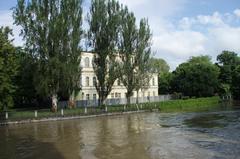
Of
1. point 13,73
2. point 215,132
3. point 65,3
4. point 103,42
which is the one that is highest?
point 65,3

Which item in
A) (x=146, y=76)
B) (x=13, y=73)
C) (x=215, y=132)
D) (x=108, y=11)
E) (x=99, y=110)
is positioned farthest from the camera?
(x=146, y=76)

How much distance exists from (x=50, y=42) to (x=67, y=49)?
238 centimetres

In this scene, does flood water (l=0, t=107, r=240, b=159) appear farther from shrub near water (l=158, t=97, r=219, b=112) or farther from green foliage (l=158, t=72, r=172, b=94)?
green foliage (l=158, t=72, r=172, b=94)

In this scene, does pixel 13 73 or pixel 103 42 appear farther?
pixel 103 42

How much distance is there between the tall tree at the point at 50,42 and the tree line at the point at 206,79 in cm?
4870

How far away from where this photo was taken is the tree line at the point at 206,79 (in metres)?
90.4

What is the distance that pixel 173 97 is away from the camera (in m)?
92.1

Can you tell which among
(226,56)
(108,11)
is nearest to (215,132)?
(108,11)

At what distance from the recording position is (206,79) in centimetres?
9038

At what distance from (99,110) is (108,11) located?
1504cm

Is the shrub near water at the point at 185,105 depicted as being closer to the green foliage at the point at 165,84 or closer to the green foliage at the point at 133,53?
the green foliage at the point at 133,53

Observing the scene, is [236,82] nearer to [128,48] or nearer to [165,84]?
[165,84]

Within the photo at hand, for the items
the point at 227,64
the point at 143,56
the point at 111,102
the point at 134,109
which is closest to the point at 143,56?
the point at 143,56

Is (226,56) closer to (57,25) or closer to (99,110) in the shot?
(99,110)
